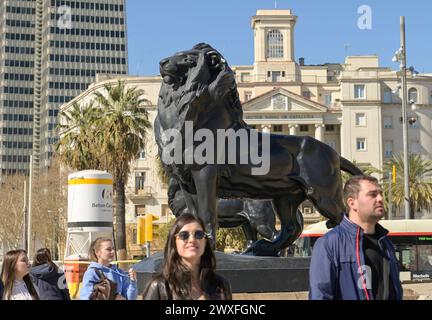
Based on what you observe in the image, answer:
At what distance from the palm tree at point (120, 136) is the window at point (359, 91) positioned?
46.6 metres

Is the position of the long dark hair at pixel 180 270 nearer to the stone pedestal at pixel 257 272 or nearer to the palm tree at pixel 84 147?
the stone pedestal at pixel 257 272

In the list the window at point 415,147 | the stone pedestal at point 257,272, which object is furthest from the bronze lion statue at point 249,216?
the window at point 415,147

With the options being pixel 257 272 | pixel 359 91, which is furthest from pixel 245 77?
pixel 257 272

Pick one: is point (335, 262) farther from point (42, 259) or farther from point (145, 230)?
point (145, 230)

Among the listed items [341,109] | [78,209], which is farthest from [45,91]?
[78,209]

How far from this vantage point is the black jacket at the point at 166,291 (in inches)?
139

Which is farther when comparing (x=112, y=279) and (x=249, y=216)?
(x=249, y=216)

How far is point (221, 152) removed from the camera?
7.89m

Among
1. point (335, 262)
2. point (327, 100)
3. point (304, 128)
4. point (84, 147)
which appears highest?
point (327, 100)

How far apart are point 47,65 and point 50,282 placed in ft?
428

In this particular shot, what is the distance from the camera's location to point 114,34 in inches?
5305

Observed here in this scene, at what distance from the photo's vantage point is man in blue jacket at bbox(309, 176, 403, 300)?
373 cm

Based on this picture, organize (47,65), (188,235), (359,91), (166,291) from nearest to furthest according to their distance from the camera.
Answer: (166,291) → (188,235) → (359,91) → (47,65)

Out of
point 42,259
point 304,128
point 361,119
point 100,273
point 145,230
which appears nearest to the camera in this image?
point 100,273
